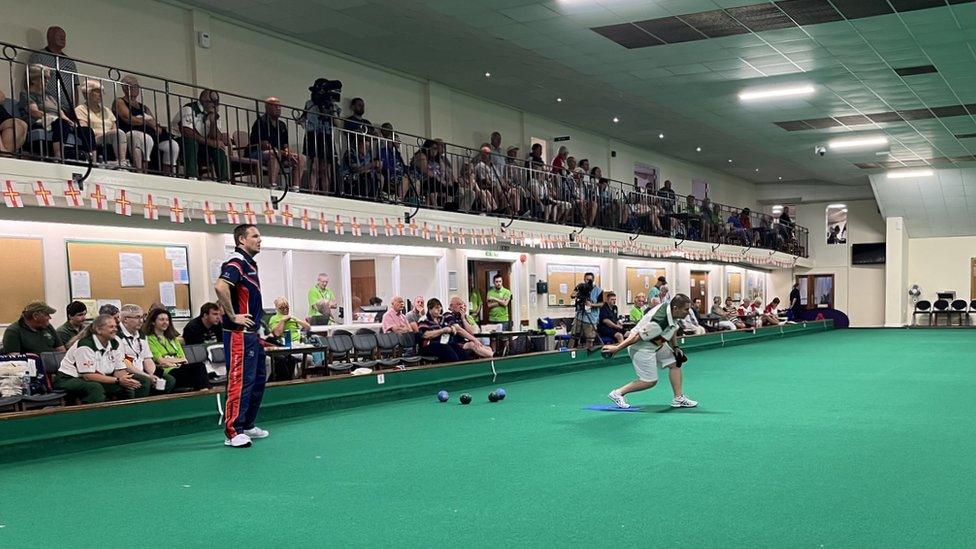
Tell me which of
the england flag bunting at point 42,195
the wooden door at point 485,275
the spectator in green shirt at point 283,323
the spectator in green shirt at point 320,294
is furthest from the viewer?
the wooden door at point 485,275

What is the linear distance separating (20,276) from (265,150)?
335 cm

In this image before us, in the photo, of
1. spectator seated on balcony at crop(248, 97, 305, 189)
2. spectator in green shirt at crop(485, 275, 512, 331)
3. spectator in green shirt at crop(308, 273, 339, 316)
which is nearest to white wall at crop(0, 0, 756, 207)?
spectator seated on balcony at crop(248, 97, 305, 189)

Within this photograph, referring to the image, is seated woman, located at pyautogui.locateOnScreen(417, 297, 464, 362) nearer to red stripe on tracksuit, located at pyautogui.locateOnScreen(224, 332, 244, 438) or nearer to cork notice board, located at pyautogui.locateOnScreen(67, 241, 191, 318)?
cork notice board, located at pyautogui.locateOnScreen(67, 241, 191, 318)

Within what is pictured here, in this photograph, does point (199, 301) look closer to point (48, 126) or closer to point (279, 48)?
point (48, 126)

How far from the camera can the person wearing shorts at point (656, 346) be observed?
7.88 metres

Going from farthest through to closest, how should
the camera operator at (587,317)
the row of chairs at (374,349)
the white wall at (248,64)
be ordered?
1. the camera operator at (587,317)
2. the row of chairs at (374,349)
3. the white wall at (248,64)

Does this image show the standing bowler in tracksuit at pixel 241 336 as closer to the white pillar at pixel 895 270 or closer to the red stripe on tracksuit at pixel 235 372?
the red stripe on tracksuit at pixel 235 372

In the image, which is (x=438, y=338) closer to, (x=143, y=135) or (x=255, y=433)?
(x=143, y=135)

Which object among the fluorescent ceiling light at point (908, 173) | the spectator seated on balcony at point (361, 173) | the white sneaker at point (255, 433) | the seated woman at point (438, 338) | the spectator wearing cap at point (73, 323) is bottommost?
the white sneaker at point (255, 433)

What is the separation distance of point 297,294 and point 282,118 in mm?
5384

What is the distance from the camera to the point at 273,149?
35.8ft

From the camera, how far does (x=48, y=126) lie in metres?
8.49

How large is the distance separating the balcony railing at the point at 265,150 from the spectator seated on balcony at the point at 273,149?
0.06 ft

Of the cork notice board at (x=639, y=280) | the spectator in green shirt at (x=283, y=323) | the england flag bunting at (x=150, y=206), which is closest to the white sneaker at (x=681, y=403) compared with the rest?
the spectator in green shirt at (x=283, y=323)
